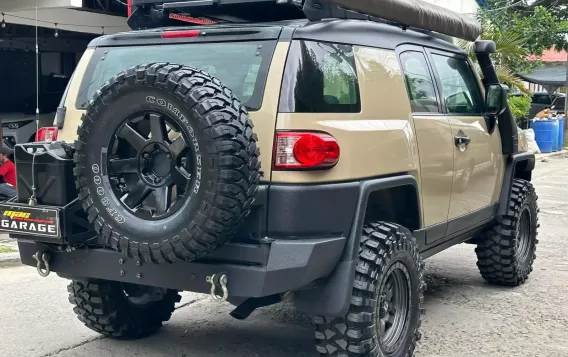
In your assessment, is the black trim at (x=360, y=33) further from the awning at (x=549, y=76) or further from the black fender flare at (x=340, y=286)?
the awning at (x=549, y=76)

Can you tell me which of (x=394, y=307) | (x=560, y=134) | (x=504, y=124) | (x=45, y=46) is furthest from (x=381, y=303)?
(x=560, y=134)

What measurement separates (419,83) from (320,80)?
1155 mm

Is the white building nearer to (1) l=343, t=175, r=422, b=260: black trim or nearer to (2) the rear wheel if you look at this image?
(2) the rear wheel

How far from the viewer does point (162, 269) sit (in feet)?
11.0

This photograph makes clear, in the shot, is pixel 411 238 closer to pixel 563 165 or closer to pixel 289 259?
pixel 289 259

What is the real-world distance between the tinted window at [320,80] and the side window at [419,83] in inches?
26.3

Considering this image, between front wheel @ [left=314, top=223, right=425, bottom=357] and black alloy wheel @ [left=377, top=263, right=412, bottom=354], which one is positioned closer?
front wheel @ [left=314, top=223, right=425, bottom=357]

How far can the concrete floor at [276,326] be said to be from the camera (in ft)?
14.2

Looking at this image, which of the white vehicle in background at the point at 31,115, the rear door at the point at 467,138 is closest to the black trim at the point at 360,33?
the rear door at the point at 467,138

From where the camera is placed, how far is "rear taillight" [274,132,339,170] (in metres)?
3.22

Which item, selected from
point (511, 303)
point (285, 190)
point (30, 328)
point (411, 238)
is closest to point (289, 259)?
point (285, 190)

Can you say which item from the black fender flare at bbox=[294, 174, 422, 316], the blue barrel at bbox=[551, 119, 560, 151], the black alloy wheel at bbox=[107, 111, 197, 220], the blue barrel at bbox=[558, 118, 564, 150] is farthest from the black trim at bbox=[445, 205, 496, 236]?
the blue barrel at bbox=[558, 118, 564, 150]

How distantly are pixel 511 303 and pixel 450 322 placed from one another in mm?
770

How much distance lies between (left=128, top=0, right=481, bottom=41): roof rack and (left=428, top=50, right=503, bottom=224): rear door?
0.31 m
